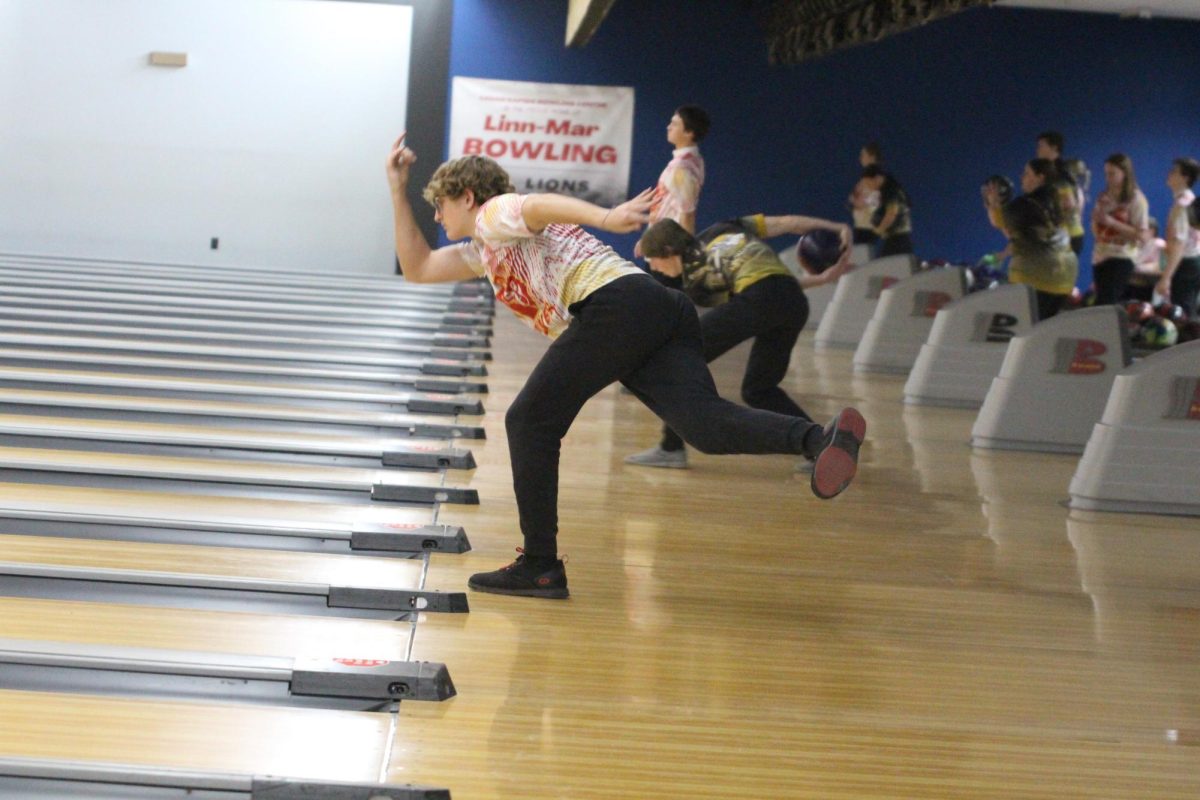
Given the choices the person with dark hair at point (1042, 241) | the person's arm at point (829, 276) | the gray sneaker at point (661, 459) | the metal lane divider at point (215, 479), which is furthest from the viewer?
the person with dark hair at point (1042, 241)

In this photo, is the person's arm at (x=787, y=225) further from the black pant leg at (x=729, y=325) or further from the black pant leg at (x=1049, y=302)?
the black pant leg at (x=1049, y=302)

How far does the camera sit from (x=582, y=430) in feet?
17.9

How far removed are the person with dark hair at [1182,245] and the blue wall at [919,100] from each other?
13.7 feet

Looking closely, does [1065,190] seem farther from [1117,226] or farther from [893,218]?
[893,218]

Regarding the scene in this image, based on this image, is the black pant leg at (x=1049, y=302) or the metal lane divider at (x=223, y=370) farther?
the black pant leg at (x=1049, y=302)

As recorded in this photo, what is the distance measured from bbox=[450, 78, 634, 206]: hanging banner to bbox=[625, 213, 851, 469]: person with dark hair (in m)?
7.77

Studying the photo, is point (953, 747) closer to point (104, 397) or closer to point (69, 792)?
point (69, 792)

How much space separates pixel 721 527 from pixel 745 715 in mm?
1538

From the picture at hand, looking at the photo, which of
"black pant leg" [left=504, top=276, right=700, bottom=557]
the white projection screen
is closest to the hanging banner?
the white projection screen

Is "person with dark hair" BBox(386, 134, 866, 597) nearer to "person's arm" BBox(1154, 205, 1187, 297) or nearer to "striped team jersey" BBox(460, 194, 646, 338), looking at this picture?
"striped team jersey" BBox(460, 194, 646, 338)

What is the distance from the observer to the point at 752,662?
2725 mm

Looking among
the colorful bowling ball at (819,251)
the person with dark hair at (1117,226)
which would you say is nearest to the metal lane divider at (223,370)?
the colorful bowling ball at (819,251)

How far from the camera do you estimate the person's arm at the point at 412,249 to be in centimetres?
311

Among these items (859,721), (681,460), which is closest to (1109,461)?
(681,460)
